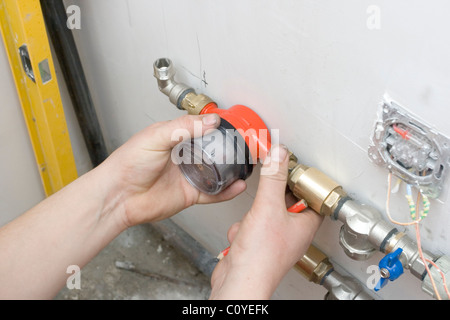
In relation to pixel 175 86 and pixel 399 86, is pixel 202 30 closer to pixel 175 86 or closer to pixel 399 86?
pixel 175 86

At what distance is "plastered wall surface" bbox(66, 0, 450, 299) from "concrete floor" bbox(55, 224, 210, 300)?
33 centimetres

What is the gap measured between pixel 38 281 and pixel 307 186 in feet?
1.36

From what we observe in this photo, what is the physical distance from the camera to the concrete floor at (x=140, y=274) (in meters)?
1.22

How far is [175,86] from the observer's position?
81 cm

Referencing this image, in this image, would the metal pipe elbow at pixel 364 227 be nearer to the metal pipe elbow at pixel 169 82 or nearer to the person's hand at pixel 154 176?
the person's hand at pixel 154 176

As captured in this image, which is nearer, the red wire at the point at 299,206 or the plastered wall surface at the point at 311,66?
the plastered wall surface at the point at 311,66

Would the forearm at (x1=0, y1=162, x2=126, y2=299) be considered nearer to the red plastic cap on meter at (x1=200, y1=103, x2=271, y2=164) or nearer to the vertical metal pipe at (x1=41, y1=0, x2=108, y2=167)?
the red plastic cap on meter at (x1=200, y1=103, x2=271, y2=164)

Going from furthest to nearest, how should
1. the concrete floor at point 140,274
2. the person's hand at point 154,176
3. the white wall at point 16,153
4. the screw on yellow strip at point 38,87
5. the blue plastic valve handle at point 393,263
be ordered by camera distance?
the concrete floor at point 140,274, the white wall at point 16,153, the screw on yellow strip at point 38,87, the person's hand at point 154,176, the blue plastic valve handle at point 393,263

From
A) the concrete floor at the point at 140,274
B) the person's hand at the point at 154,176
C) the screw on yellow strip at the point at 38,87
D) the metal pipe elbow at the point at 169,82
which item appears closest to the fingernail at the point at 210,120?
the person's hand at the point at 154,176

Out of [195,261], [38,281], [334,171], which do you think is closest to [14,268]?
[38,281]

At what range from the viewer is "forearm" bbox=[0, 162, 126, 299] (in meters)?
0.72

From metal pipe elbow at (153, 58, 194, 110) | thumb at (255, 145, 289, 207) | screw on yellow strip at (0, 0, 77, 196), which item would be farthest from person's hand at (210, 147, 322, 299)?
screw on yellow strip at (0, 0, 77, 196)

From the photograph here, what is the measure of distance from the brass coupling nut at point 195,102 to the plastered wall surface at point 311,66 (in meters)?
0.03

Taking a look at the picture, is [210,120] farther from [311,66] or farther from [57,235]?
[57,235]
